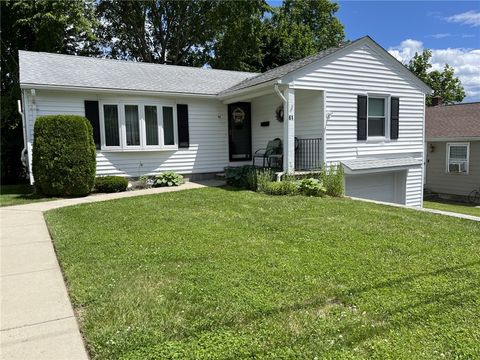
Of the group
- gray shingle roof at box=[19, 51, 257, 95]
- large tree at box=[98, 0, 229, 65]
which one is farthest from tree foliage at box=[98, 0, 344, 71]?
gray shingle roof at box=[19, 51, 257, 95]

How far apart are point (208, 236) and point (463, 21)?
17316 mm

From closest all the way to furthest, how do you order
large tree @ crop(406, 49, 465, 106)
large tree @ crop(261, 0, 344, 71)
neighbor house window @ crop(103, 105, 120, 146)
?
1. neighbor house window @ crop(103, 105, 120, 146)
2. large tree @ crop(261, 0, 344, 71)
3. large tree @ crop(406, 49, 465, 106)

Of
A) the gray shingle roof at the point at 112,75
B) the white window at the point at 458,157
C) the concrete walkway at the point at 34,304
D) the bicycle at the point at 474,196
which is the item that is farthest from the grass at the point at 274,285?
the white window at the point at 458,157

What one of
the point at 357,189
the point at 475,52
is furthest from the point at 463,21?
the point at 357,189

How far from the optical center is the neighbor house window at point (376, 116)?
1138cm

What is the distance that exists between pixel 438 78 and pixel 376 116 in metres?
24.3

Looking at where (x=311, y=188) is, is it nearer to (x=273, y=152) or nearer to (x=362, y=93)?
(x=273, y=152)

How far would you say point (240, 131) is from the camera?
41.9 feet

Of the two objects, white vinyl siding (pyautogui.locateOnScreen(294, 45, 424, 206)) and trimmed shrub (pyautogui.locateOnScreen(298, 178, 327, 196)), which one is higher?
white vinyl siding (pyautogui.locateOnScreen(294, 45, 424, 206))

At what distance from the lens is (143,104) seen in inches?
426

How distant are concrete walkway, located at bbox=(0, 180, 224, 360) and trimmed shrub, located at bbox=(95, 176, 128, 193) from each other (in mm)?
4024

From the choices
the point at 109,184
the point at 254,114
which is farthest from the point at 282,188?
the point at 254,114

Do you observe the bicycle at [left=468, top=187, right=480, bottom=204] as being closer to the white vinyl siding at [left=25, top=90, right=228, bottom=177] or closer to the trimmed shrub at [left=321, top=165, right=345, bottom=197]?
the trimmed shrub at [left=321, top=165, right=345, bottom=197]

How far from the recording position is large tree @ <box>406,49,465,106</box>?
1196 inches
